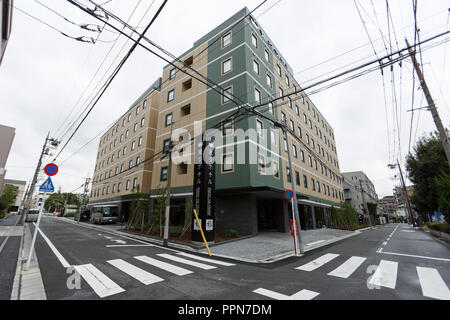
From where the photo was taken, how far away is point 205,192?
36.7 ft

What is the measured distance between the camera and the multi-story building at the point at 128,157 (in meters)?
25.0

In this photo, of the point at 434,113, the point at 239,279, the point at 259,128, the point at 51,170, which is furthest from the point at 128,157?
the point at 434,113

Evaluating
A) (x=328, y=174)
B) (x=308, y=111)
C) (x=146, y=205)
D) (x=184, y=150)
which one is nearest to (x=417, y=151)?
(x=328, y=174)

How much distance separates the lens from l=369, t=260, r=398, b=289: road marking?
4.76 metres

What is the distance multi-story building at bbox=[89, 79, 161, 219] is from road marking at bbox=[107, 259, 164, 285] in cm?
1576

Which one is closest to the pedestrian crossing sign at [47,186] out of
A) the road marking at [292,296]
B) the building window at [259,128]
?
the road marking at [292,296]

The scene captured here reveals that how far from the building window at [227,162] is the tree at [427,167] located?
22.5m

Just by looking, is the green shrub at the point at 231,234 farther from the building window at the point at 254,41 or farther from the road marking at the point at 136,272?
the building window at the point at 254,41

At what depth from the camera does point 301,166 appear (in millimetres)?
22875

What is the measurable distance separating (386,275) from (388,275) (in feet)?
0.21

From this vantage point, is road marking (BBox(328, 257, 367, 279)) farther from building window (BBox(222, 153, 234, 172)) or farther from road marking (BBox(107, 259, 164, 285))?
building window (BBox(222, 153, 234, 172))

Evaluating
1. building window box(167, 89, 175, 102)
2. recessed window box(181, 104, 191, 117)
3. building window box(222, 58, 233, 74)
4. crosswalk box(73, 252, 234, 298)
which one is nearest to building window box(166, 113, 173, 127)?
recessed window box(181, 104, 191, 117)

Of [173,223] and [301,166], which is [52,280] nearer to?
[173,223]
